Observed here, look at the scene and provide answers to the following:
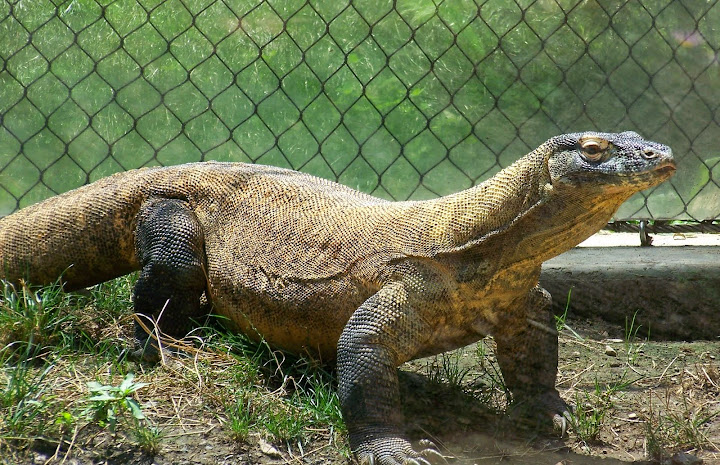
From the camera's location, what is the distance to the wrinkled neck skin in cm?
337

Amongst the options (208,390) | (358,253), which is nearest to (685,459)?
(358,253)

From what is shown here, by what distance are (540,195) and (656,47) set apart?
3.46 meters

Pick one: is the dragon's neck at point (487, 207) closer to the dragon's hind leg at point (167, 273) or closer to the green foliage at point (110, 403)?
the dragon's hind leg at point (167, 273)

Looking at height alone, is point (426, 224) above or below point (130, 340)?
above

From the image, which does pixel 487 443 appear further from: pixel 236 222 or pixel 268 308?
pixel 236 222

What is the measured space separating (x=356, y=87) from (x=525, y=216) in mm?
2947

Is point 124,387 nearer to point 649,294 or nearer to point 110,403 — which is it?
point 110,403

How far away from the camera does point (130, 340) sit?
452 centimetres

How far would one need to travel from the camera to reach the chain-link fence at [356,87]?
5.96 meters

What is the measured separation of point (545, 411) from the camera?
401 centimetres

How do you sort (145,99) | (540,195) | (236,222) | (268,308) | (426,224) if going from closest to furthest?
(540,195), (426,224), (268,308), (236,222), (145,99)

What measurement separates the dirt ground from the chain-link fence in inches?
78.0

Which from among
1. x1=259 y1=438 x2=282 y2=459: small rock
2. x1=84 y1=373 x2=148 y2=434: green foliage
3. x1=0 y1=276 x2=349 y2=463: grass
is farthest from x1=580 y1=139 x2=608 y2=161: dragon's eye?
x1=84 y1=373 x2=148 y2=434: green foliage

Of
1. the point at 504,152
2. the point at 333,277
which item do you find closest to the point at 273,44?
the point at 504,152
